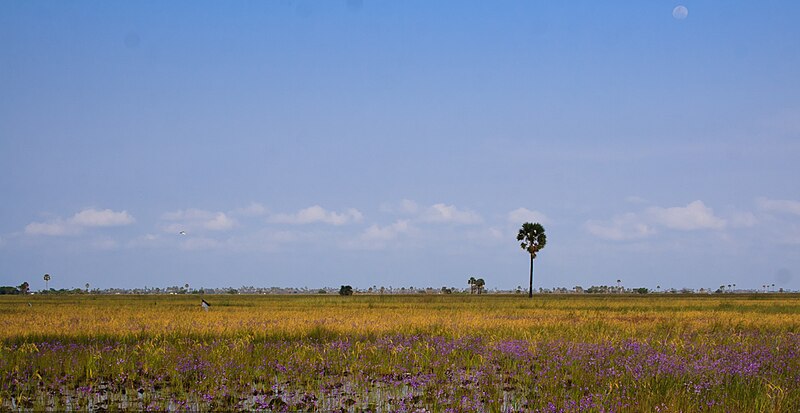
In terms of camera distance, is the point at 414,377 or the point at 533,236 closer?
the point at 414,377

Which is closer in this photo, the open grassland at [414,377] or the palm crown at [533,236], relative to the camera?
the open grassland at [414,377]

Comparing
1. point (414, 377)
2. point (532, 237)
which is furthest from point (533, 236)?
point (414, 377)

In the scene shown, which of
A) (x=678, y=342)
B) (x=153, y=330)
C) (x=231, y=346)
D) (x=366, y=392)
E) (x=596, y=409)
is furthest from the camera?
(x=153, y=330)

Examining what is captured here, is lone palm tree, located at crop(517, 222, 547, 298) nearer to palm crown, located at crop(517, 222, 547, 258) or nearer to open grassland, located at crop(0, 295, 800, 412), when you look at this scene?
palm crown, located at crop(517, 222, 547, 258)

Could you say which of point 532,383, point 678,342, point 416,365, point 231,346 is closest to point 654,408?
point 532,383

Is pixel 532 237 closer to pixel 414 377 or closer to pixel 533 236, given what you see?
pixel 533 236

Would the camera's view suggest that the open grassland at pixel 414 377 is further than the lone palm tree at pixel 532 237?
No

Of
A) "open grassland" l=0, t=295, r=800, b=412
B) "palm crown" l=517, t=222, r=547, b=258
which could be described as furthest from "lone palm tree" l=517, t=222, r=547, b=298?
"open grassland" l=0, t=295, r=800, b=412

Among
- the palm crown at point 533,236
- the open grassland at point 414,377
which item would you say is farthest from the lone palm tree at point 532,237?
the open grassland at point 414,377

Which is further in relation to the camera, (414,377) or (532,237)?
(532,237)

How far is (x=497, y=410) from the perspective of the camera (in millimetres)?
10305

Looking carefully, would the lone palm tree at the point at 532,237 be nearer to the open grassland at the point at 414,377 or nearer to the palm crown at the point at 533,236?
the palm crown at the point at 533,236

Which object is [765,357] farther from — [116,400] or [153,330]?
[153,330]

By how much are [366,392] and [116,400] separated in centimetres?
Answer: 431
